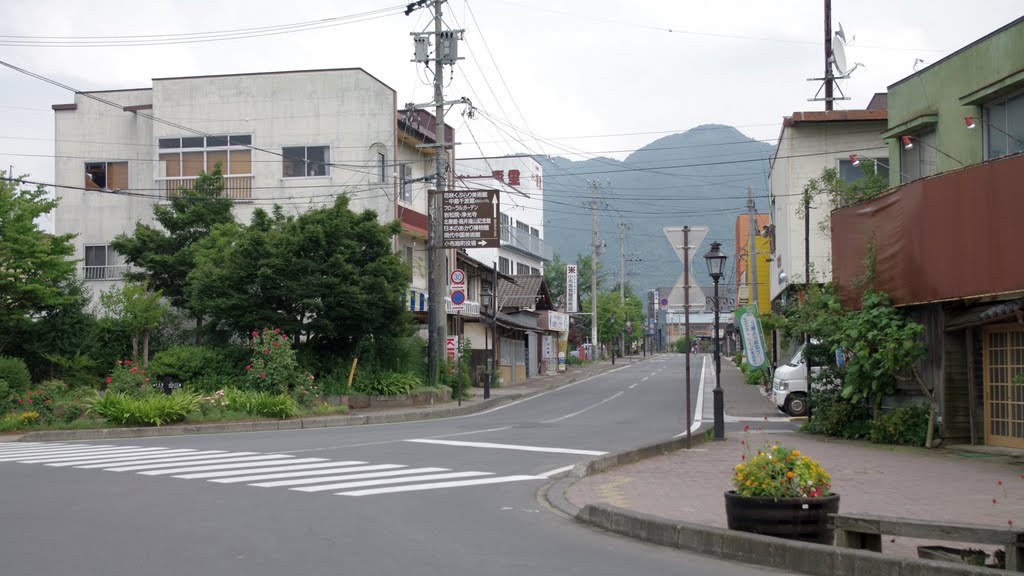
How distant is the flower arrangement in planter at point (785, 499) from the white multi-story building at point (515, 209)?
165 ft

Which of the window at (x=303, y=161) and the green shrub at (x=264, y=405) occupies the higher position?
the window at (x=303, y=161)

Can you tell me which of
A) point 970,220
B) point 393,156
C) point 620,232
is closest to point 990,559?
point 970,220

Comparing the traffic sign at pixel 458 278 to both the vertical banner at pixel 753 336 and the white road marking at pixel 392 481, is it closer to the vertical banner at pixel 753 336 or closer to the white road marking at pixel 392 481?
the vertical banner at pixel 753 336

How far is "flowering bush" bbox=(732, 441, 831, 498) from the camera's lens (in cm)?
778

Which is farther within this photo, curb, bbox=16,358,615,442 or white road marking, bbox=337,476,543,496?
curb, bbox=16,358,615,442

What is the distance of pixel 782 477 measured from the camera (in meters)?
7.81

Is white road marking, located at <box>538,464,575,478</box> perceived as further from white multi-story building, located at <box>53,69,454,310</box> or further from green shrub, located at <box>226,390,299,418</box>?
white multi-story building, located at <box>53,69,454,310</box>

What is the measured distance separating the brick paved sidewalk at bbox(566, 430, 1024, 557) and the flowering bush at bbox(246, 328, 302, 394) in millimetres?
12770

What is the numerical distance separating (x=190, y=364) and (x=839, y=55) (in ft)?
74.5

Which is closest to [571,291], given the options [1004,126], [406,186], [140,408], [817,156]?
[406,186]

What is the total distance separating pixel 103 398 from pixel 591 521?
16.6 meters

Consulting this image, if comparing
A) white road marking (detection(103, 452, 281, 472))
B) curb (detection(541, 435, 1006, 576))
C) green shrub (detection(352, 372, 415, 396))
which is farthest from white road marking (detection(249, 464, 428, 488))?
green shrub (detection(352, 372, 415, 396))

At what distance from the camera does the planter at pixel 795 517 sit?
7.68m

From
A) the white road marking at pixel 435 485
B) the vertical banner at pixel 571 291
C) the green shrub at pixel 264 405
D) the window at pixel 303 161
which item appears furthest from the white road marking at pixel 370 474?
the vertical banner at pixel 571 291
